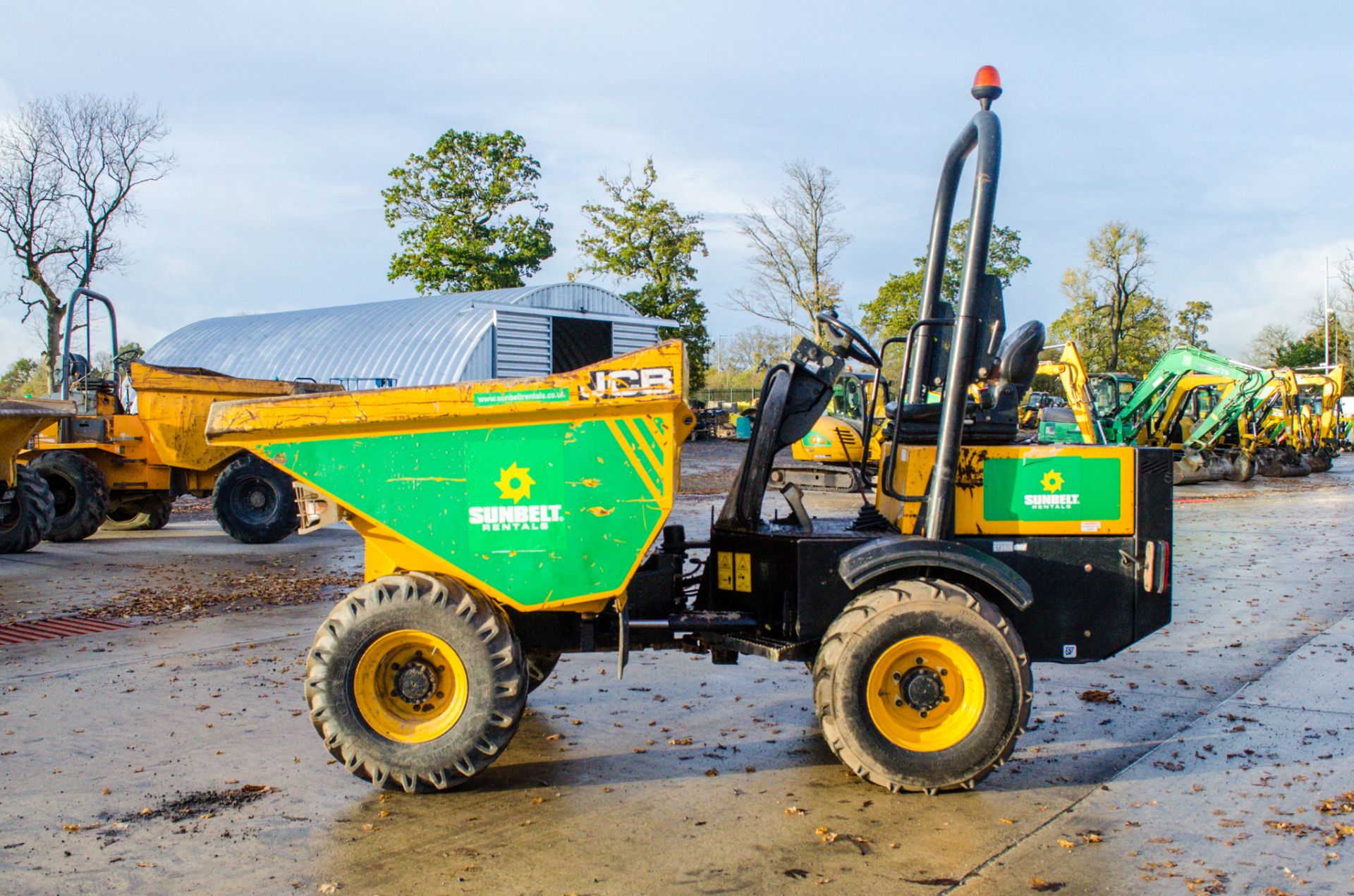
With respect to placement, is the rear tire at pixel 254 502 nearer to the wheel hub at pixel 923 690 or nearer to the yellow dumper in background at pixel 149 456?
the yellow dumper in background at pixel 149 456

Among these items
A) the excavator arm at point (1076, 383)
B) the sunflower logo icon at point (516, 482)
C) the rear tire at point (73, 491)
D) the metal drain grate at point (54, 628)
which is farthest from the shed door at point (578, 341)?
the sunflower logo icon at point (516, 482)

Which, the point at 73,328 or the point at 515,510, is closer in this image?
the point at 515,510

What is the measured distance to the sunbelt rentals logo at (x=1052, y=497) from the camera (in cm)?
489

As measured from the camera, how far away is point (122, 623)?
8391mm

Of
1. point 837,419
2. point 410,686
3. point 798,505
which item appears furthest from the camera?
point 837,419

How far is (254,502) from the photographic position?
43.9ft

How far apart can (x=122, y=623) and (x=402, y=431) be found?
5.04 meters

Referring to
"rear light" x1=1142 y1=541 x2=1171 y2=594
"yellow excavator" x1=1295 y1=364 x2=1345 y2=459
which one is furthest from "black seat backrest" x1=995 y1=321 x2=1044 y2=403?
"yellow excavator" x1=1295 y1=364 x2=1345 y2=459

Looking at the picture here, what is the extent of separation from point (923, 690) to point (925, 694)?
0.06 feet

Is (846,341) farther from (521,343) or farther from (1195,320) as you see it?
(1195,320)

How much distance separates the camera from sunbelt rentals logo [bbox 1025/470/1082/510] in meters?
4.89

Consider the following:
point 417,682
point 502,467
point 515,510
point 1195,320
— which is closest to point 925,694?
point 515,510

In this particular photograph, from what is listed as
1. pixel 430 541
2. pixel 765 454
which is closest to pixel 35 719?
pixel 430 541

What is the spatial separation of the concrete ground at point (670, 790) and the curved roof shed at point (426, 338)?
21476mm
